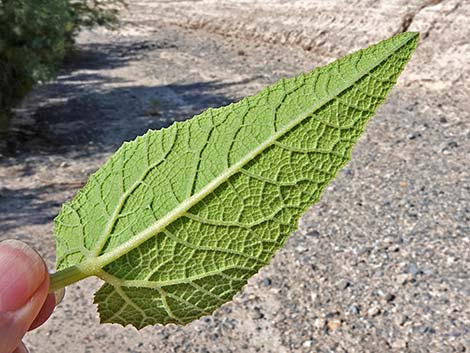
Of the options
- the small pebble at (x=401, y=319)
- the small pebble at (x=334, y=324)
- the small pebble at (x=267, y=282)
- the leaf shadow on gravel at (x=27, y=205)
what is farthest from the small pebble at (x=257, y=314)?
the leaf shadow on gravel at (x=27, y=205)

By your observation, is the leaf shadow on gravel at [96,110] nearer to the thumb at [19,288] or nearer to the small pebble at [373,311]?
the small pebble at [373,311]

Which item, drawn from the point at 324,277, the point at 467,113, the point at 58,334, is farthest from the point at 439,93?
the point at 58,334

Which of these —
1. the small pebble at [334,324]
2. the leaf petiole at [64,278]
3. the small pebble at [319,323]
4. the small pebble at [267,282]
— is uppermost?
the leaf petiole at [64,278]

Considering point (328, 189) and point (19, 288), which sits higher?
point (19, 288)

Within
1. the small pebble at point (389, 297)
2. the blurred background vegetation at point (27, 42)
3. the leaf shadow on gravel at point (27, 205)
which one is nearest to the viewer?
the small pebble at point (389, 297)

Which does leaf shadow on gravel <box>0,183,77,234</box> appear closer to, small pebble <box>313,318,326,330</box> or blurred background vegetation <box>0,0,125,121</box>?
blurred background vegetation <box>0,0,125,121</box>

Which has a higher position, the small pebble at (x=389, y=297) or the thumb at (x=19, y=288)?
the thumb at (x=19, y=288)

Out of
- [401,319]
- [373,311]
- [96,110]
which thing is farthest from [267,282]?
[96,110]

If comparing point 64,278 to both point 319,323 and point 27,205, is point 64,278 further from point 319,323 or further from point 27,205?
point 27,205
